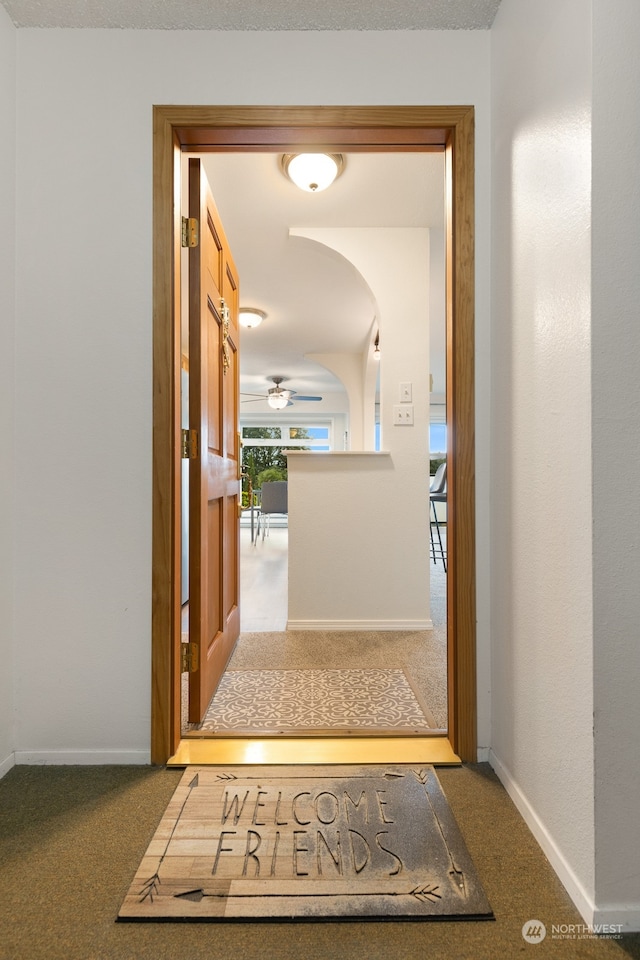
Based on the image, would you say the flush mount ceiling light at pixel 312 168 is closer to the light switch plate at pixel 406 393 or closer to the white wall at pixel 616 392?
the light switch plate at pixel 406 393

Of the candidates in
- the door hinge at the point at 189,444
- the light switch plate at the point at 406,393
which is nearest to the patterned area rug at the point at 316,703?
the door hinge at the point at 189,444

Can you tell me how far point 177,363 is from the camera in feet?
5.36

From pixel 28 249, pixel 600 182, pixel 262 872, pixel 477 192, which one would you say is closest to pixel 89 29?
pixel 28 249

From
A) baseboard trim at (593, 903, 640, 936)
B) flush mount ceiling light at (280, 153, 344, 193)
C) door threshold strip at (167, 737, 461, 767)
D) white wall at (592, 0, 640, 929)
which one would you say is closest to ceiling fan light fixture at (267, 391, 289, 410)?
flush mount ceiling light at (280, 153, 344, 193)

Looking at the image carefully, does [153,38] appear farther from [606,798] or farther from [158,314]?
[606,798]

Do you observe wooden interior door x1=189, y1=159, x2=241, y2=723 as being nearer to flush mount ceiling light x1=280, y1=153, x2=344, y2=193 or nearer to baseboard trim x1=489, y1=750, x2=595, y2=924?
flush mount ceiling light x1=280, y1=153, x2=344, y2=193

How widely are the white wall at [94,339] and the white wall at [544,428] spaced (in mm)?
187

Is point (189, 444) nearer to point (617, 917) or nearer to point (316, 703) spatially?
point (316, 703)

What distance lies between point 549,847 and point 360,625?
191 cm

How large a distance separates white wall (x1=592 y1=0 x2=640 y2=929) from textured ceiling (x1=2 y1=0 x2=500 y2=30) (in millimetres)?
739

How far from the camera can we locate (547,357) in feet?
3.93

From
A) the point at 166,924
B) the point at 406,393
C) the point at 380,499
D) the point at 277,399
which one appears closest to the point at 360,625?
the point at 380,499

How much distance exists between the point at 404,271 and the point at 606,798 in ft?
9.01

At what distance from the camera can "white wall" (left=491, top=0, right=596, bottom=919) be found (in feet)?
3.40
